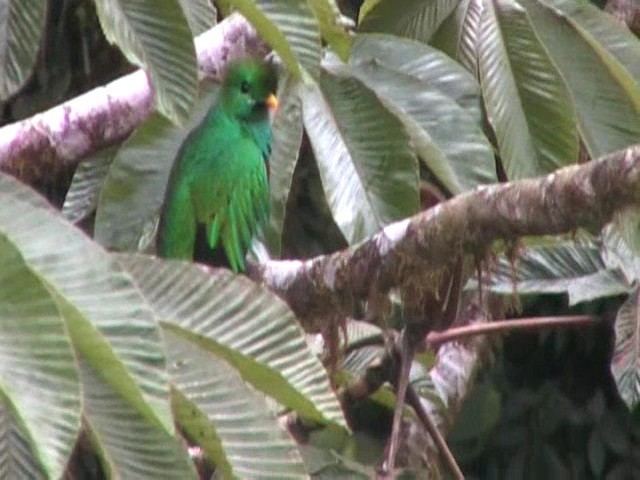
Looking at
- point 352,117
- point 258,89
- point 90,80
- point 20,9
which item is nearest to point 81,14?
point 90,80

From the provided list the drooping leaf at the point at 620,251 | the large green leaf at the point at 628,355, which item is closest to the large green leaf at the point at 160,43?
the drooping leaf at the point at 620,251

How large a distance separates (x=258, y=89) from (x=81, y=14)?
1.31 metres

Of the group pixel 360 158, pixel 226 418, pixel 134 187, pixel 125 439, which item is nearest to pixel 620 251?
pixel 360 158

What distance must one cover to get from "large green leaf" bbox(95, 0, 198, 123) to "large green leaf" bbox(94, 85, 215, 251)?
467mm

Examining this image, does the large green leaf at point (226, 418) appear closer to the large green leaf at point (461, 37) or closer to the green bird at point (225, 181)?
the large green leaf at point (461, 37)

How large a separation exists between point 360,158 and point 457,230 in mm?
342

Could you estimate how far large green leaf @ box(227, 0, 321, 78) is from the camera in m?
1.90

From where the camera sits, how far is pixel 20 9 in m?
2.07

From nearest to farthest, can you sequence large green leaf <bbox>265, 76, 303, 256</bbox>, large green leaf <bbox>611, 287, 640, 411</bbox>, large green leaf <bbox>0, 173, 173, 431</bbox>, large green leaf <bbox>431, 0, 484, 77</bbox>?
large green leaf <bbox>0, 173, 173, 431</bbox> < large green leaf <bbox>265, 76, 303, 256</bbox> < large green leaf <bbox>431, 0, 484, 77</bbox> < large green leaf <bbox>611, 287, 640, 411</bbox>

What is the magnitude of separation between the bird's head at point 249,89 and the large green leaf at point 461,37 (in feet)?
1.21

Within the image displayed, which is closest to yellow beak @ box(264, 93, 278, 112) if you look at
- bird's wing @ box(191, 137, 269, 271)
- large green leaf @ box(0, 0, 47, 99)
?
bird's wing @ box(191, 137, 269, 271)

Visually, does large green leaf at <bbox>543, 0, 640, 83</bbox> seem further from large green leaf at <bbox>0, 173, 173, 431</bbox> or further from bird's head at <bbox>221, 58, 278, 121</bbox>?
large green leaf at <bbox>0, 173, 173, 431</bbox>

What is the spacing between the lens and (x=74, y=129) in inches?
106

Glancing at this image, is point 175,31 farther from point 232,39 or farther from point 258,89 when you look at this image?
point 258,89
